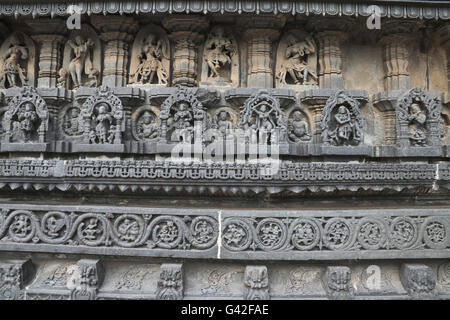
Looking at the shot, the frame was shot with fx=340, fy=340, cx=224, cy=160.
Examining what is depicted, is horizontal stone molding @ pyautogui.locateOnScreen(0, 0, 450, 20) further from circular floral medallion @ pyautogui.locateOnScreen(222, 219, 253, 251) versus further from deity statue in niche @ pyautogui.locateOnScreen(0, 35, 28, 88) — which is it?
circular floral medallion @ pyautogui.locateOnScreen(222, 219, 253, 251)

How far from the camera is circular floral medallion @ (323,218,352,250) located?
4609 mm

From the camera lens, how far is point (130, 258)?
4742mm

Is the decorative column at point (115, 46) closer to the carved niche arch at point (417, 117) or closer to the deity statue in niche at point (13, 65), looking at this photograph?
the deity statue in niche at point (13, 65)

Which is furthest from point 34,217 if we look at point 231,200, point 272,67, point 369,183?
point 369,183

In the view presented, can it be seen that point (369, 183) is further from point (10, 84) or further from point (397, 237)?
point (10, 84)

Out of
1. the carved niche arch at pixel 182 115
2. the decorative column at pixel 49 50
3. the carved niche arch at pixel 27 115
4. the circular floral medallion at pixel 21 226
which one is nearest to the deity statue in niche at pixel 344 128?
the carved niche arch at pixel 182 115

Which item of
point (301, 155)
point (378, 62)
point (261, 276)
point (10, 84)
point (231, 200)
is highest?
point (378, 62)

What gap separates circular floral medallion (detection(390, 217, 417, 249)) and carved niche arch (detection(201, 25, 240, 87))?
9.89 feet

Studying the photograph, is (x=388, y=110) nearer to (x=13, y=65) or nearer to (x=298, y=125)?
(x=298, y=125)

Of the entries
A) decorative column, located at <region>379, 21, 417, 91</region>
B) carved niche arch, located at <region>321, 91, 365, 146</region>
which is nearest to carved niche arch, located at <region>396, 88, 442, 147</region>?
decorative column, located at <region>379, 21, 417, 91</region>

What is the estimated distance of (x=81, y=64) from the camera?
516 cm

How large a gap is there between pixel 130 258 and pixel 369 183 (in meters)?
3.42

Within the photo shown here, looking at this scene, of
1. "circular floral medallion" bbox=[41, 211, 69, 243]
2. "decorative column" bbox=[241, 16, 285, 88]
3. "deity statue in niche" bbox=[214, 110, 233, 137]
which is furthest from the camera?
"decorative column" bbox=[241, 16, 285, 88]

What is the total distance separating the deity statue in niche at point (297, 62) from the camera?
5125mm
